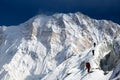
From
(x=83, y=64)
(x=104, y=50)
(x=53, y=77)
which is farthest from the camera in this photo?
(x=53, y=77)

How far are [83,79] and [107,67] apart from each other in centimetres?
1875

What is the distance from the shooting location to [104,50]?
114 m

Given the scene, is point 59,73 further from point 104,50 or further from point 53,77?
point 104,50

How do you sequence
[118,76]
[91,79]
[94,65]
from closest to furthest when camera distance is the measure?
[118,76]
[91,79]
[94,65]

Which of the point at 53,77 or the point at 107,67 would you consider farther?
the point at 53,77

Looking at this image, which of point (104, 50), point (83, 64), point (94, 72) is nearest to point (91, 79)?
point (94, 72)

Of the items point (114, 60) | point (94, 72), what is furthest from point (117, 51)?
point (94, 72)

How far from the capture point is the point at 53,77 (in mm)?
121938

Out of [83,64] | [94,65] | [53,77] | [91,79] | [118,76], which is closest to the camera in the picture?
[118,76]

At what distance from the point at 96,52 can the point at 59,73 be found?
17.8 m

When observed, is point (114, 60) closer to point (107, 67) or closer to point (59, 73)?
point (107, 67)

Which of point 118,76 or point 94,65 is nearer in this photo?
point 118,76

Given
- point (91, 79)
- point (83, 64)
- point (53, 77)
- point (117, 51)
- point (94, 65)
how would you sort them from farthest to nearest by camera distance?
point (53, 77) < point (83, 64) < point (94, 65) < point (117, 51) < point (91, 79)

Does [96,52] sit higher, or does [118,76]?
[96,52]
